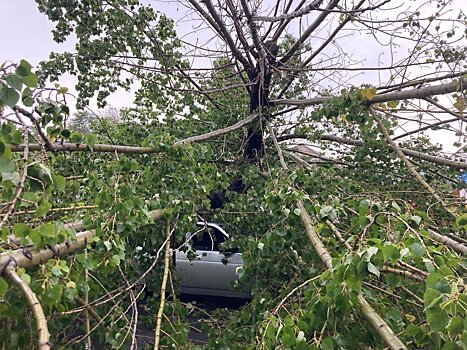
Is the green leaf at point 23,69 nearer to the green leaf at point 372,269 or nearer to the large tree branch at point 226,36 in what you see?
the green leaf at point 372,269

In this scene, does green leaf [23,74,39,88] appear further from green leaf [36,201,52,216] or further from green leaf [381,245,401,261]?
green leaf [381,245,401,261]

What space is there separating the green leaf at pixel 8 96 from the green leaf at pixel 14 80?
1 centimetres

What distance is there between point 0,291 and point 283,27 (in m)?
3.82

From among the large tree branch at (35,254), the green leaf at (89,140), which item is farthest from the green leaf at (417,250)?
the green leaf at (89,140)

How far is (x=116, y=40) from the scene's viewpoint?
13.3 ft

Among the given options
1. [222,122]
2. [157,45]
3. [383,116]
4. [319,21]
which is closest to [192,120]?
[222,122]

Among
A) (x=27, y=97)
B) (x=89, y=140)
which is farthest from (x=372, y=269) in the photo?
(x=89, y=140)

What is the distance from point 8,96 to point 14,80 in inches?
1.8

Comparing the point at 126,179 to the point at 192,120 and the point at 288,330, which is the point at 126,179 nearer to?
the point at 288,330

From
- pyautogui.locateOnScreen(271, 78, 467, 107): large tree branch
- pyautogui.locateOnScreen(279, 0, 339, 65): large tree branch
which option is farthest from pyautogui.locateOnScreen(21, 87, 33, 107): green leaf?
pyautogui.locateOnScreen(279, 0, 339, 65): large tree branch

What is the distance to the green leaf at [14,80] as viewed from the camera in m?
1.02

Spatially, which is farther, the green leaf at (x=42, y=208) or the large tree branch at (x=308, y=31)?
the large tree branch at (x=308, y=31)

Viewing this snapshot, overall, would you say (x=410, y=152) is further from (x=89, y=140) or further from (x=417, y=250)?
(x=89, y=140)

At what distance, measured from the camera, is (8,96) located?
102 cm
